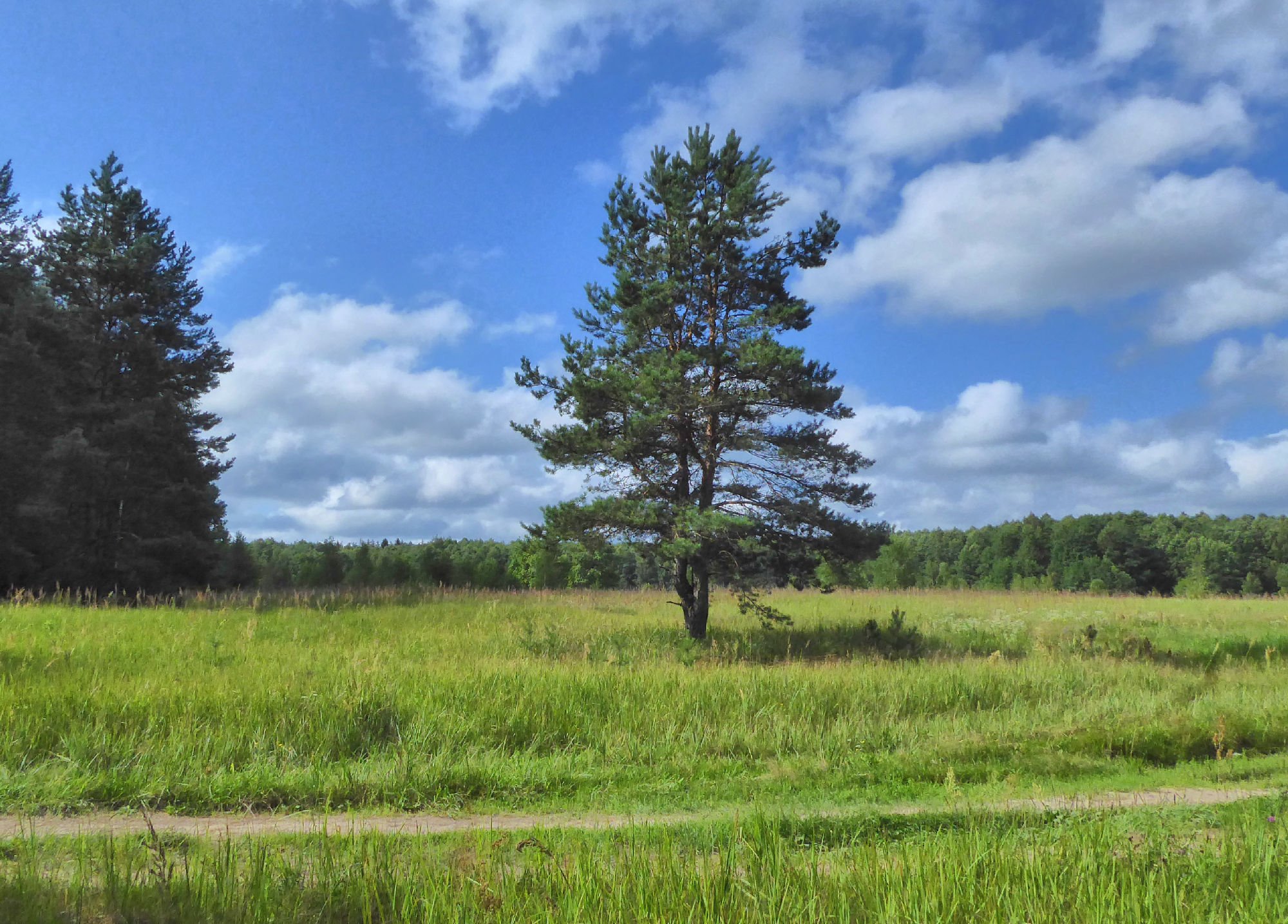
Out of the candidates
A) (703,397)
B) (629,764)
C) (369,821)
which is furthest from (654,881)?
(703,397)

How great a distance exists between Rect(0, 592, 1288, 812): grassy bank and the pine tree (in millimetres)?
13173

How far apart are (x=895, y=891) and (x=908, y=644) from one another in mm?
14703

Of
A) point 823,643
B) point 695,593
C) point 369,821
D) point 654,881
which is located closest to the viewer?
point 654,881

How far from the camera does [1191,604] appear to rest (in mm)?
35156

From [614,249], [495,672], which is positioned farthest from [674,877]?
[614,249]

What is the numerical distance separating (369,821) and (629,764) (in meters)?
2.82

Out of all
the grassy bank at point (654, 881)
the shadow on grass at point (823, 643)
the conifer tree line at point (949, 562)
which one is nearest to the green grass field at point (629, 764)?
the grassy bank at point (654, 881)

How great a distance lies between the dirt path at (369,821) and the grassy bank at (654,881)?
0.87 m

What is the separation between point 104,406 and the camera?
90.6 ft

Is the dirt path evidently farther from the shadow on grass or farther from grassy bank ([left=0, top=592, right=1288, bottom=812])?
the shadow on grass

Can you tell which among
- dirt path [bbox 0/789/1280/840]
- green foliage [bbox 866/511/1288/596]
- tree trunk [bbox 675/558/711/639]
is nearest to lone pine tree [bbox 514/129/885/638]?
tree trunk [bbox 675/558/711/639]

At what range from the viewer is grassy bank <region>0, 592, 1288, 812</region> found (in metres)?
6.93

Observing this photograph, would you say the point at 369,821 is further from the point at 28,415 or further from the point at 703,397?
the point at 28,415

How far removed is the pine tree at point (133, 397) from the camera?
27.5m
